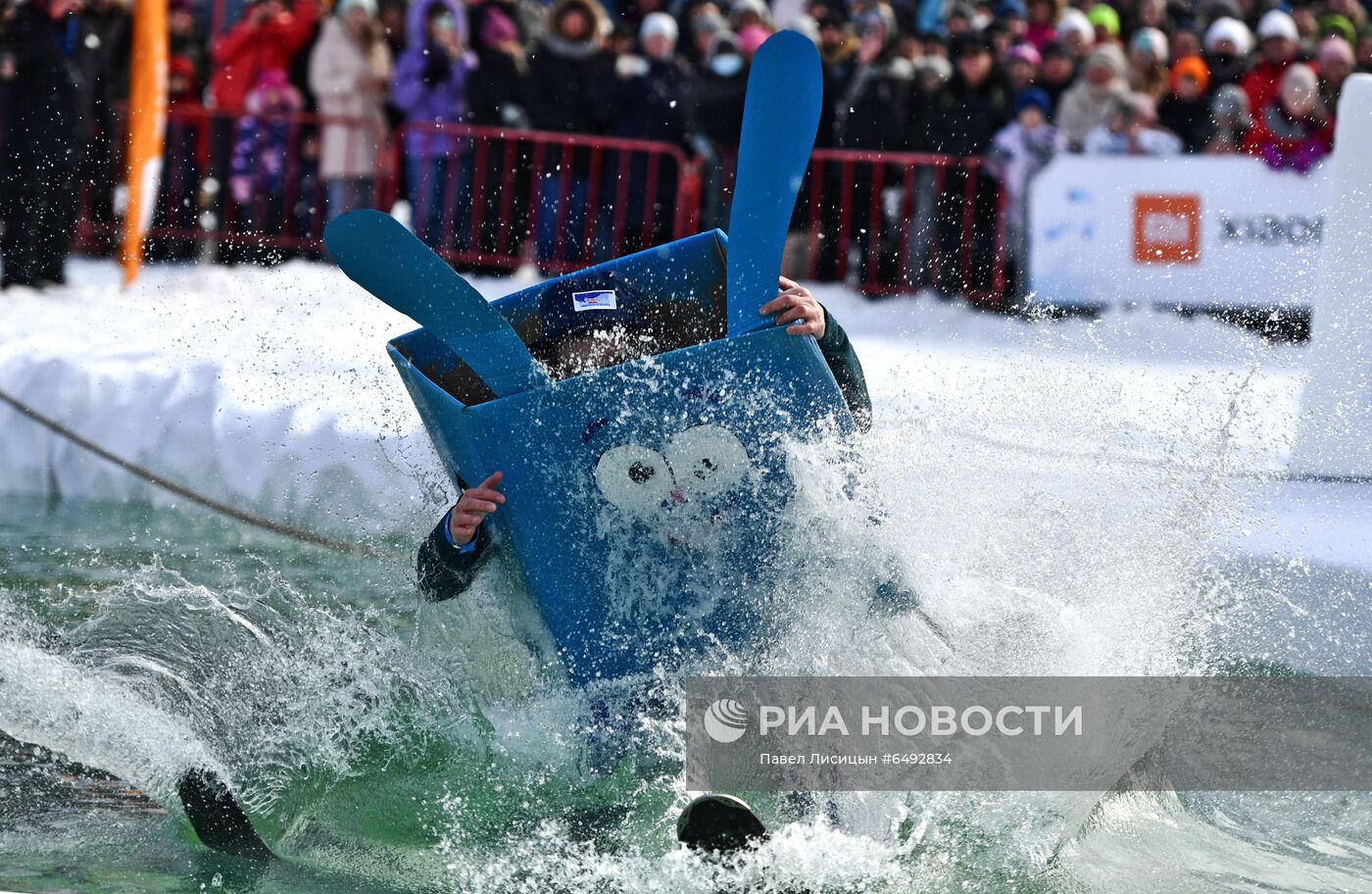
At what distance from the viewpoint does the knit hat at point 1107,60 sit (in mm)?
8867

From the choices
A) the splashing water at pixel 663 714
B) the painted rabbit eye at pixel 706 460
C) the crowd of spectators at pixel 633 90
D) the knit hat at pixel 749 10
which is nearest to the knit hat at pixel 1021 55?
the crowd of spectators at pixel 633 90

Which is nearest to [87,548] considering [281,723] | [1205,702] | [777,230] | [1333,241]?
[281,723]

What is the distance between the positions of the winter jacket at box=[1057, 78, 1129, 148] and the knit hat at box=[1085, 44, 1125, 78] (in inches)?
2.7

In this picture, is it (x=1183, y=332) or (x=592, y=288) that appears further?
(x=1183, y=332)

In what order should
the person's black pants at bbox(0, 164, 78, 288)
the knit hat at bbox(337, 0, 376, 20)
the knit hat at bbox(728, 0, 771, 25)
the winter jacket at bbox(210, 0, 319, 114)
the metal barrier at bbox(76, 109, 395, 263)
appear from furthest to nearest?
the winter jacket at bbox(210, 0, 319, 114), the metal barrier at bbox(76, 109, 395, 263), the knit hat at bbox(728, 0, 771, 25), the knit hat at bbox(337, 0, 376, 20), the person's black pants at bbox(0, 164, 78, 288)

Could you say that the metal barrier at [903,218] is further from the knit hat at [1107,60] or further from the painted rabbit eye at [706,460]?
the painted rabbit eye at [706,460]

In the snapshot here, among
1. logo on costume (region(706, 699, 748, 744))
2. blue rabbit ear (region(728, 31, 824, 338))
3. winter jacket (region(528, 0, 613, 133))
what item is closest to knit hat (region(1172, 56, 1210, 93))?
winter jacket (region(528, 0, 613, 133))

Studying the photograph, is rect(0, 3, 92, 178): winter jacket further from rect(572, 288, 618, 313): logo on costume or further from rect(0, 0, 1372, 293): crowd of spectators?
rect(572, 288, 618, 313): logo on costume

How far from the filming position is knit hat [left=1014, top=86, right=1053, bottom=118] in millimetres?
8820

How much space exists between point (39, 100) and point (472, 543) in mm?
6211

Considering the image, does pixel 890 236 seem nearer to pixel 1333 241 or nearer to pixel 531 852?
pixel 1333 241

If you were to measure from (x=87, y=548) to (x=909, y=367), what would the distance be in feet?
11.7

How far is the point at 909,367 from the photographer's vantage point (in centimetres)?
728

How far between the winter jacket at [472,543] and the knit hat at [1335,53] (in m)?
6.19
